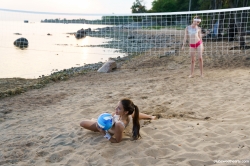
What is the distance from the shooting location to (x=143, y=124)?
3.70 meters

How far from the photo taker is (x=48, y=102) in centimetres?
537

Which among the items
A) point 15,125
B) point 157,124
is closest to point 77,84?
point 15,125

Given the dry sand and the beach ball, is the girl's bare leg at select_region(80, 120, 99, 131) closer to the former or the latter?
the dry sand

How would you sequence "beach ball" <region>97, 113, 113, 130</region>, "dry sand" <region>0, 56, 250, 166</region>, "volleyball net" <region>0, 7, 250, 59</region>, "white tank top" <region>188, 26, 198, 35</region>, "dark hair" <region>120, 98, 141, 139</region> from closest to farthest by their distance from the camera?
"dry sand" <region>0, 56, 250, 166</region> < "dark hair" <region>120, 98, 141, 139</region> < "beach ball" <region>97, 113, 113, 130</region> < "white tank top" <region>188, 26, 198, 35</region> < "volleyball net" <region>0, 7, 250, 59</region>

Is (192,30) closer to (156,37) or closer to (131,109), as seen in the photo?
(131,109)

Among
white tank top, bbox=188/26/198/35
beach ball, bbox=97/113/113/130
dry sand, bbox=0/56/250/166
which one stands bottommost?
dry sand, bbox=0/56/250/166

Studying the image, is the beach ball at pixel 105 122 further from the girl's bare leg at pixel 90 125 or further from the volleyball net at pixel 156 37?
the volleyball net at pixel 156 37

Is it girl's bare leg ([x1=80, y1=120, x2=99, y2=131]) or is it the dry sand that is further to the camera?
girl's bare leg ([x1=80, y1=120, x2=99, y2=131])

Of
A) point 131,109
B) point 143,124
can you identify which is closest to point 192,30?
point 143,124

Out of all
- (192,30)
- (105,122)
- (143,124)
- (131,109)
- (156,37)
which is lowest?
(143,124)

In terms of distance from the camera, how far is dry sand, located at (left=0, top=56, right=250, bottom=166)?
2756 mm

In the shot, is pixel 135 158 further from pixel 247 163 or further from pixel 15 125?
pixel 15 125

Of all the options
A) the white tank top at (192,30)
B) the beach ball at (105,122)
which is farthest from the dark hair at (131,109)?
the white tank top at (192,30)

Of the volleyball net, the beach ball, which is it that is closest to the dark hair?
the beach ball
